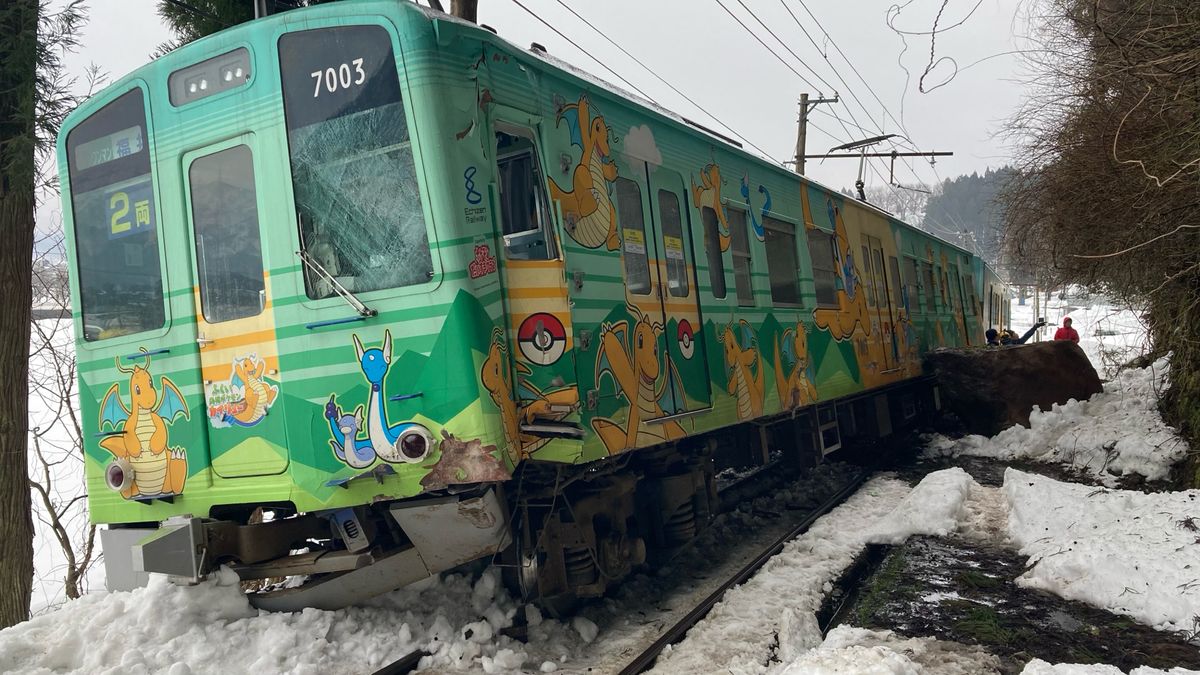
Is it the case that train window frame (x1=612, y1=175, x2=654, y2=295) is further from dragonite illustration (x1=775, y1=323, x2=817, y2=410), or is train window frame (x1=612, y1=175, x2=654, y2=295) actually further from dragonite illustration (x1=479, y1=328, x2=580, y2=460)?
dragonite illustration (x1=775, y1=323, x2=817, y2=410)

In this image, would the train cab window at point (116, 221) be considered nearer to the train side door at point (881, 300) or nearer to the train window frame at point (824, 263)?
the train window frame at point (824, 263)

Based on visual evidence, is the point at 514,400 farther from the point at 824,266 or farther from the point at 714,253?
the point at 824,266

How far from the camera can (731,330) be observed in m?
6.95

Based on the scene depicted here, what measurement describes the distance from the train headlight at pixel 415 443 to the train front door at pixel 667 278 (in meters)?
1.74

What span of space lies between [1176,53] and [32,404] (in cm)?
1669

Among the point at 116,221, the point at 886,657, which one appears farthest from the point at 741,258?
the point at 116,221

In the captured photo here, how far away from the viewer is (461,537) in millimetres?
4539

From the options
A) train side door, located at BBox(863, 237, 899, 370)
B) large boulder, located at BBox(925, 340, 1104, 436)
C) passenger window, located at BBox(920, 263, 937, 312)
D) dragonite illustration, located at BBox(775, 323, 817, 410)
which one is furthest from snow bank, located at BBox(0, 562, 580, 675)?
passenger window, located at BBox(920, 263, 937, 312)

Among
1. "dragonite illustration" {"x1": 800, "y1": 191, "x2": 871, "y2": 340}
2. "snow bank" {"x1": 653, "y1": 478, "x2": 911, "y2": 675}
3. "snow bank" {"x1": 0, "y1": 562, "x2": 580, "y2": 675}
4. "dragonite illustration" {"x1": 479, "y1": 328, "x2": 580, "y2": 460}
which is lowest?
"snow bank" {"x1": 653, "y1": 478, "x2": 911, "y2": 675}

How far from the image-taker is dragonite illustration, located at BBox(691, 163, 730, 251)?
22.2 ft

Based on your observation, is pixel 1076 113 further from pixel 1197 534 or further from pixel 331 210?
pixel 331 210

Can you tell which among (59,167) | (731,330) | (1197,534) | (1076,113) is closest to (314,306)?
(59,167)

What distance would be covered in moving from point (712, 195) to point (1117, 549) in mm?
3648

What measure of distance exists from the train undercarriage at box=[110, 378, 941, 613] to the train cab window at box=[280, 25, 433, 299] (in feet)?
3.98
